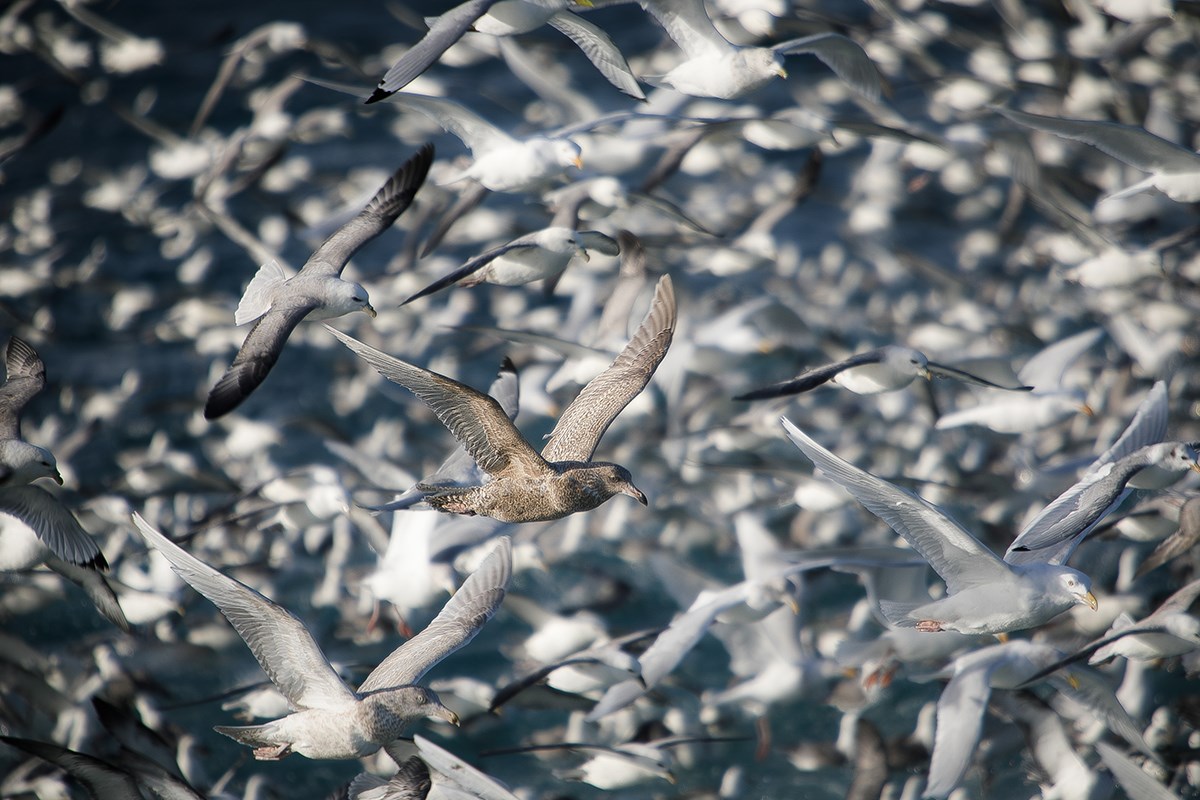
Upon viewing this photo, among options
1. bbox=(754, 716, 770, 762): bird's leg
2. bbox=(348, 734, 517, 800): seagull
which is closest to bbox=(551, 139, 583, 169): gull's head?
bbox=(348, 734, 517, 800): seagull

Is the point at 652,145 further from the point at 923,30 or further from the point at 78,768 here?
the point at 78,768

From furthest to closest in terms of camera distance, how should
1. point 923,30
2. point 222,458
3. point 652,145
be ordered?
point 923,30 < point 222,458 < point 652,145

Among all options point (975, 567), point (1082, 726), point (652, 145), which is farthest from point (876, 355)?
point (652, 145)

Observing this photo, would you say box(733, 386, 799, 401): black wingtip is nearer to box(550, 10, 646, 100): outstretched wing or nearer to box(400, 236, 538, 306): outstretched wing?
box(400, 236, 538, 306): outstretched wing

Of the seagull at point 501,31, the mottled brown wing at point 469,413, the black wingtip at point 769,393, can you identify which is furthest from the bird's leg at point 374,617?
the seagull at point 501,31

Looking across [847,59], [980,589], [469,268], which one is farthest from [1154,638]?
[469,268]

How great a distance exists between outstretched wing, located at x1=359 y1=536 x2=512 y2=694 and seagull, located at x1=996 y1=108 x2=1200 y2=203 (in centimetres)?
384

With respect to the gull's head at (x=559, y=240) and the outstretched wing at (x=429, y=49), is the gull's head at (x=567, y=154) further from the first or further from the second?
the outstretched wing at (x=429, y=49)

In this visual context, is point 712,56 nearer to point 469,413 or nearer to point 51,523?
point 469,413

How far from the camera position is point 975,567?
5273mm

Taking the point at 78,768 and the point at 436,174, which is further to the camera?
the point at 436,174

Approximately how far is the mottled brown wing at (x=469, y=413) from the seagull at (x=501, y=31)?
1.27 meters

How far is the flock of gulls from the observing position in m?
5.69

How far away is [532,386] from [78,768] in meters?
4.70
